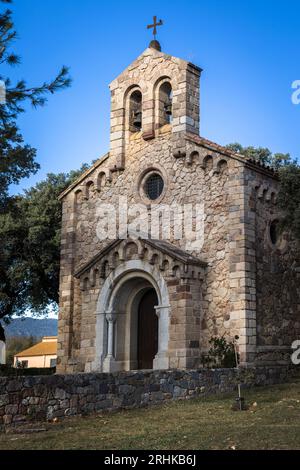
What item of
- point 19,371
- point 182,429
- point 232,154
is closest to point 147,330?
point 232,154

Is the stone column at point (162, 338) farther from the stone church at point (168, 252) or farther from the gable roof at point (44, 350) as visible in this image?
the gable roof at point (44, 350)

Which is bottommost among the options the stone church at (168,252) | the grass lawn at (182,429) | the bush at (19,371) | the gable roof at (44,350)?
the grass lawn at (182,429)

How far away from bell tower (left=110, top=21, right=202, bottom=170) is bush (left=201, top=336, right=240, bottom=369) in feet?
20.1

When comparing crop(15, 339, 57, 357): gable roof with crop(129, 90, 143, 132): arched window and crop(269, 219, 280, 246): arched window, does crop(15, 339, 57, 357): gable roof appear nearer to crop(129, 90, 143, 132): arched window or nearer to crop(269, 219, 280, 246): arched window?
crop(129, 90, 143, 132): arched window

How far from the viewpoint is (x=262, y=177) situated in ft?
60.3

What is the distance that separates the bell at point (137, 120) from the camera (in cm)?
2091

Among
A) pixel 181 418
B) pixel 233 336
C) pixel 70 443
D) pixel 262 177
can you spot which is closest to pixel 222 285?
pixel 233 336

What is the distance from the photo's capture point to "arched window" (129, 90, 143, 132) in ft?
68.8

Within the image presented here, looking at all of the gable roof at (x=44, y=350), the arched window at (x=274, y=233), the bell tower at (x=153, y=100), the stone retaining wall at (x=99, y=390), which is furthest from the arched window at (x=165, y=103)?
the gable roof at (x=44, y=350)

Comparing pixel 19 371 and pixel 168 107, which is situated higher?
pixel 168 107

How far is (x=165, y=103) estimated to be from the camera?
2045cm

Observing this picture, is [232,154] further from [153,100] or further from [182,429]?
[182,429]

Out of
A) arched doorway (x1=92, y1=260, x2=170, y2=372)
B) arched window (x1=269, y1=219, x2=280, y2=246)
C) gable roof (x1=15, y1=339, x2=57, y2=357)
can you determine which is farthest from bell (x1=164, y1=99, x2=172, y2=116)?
gable roof (x1=15, y1=339, x2=57, y2=357)

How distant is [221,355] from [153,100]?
868cm
